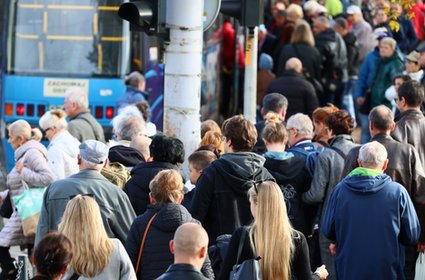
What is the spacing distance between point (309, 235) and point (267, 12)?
1421 cm

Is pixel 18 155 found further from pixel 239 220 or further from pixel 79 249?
pixel 79 249

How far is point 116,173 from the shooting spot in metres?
10.5

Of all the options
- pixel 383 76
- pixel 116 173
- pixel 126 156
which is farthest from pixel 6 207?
pixel 383 76

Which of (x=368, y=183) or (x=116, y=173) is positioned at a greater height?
(x=368, y=183)

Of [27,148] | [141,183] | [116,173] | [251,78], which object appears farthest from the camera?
[251,78]

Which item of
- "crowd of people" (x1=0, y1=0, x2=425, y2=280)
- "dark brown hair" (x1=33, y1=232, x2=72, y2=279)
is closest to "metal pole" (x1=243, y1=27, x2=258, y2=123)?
"crowd of people" (x1=0, y1=0, x2=425, y2=280)

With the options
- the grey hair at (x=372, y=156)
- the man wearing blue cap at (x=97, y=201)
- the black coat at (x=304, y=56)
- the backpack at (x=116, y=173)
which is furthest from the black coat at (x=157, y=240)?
the black coat at (x=304, y=56)

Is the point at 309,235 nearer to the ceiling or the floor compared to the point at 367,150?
nearer to the floor

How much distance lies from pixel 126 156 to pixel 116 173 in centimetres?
53

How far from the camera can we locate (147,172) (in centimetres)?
998

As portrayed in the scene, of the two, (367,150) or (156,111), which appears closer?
(367,150)

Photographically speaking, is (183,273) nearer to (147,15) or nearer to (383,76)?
(147,15)

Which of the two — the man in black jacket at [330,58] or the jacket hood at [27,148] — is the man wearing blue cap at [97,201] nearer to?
the jacket hood at [27,148]

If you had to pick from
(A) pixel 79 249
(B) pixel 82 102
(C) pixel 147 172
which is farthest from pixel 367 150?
(B) pixel 82 102
